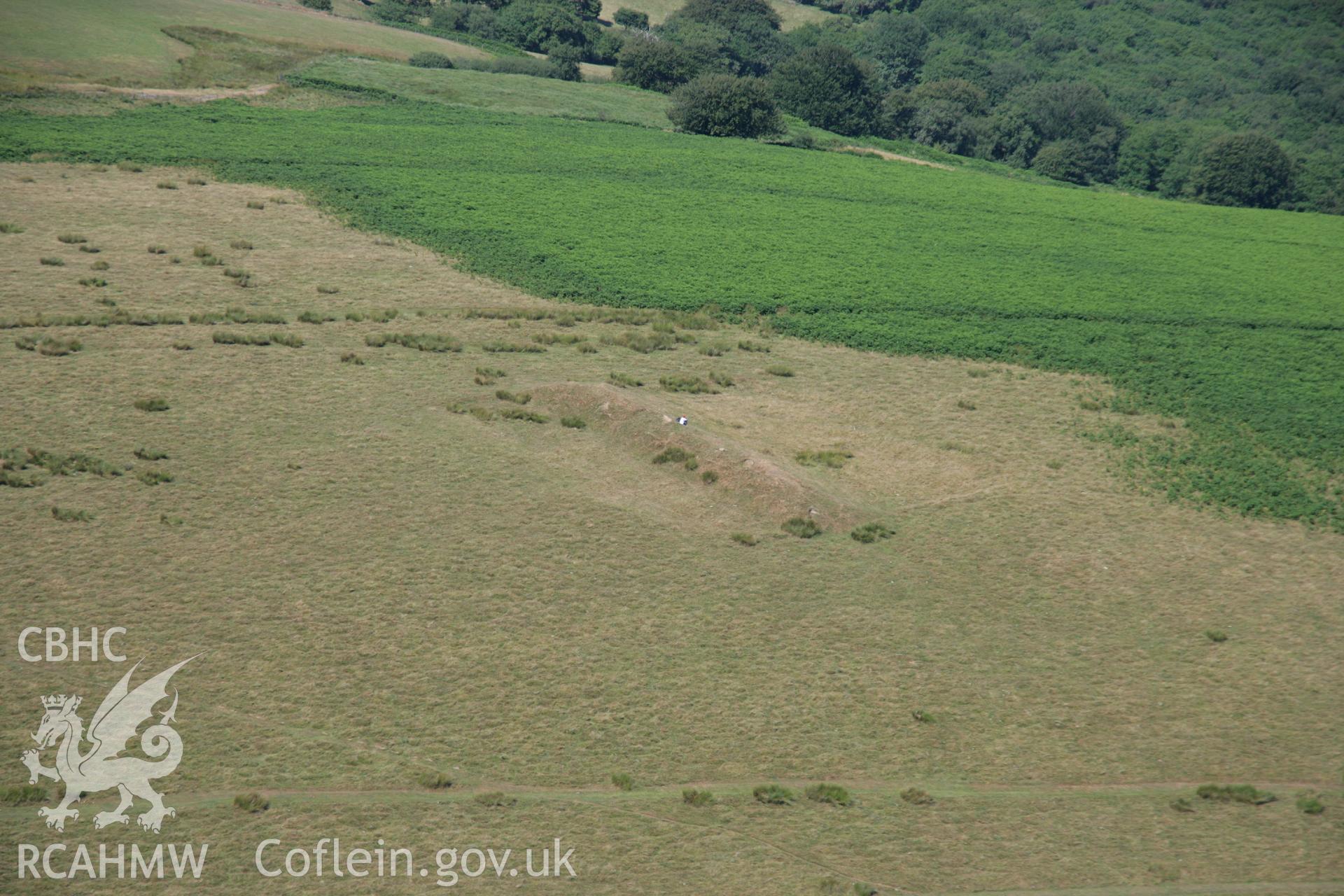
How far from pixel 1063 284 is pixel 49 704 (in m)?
56.7

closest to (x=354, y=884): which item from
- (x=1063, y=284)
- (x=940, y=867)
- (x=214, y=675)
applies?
(x=214, y=675)

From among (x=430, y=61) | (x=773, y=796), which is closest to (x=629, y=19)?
(x=430, y=61)

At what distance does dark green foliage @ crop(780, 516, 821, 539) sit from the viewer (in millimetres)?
35781

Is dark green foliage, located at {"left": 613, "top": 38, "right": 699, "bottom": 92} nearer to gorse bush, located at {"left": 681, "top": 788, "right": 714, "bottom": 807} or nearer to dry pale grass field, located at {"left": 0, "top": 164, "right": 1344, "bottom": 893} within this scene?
dry pale grass field, located at {"left": 0, "top": 164, "right": 1344, "bottom": 893}

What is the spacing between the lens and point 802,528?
3591 cm

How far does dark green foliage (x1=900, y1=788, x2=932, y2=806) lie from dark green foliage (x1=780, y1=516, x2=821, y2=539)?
38.2 ft

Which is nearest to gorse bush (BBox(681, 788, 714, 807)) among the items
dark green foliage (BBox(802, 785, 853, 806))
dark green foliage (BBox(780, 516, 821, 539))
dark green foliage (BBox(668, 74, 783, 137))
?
dark green foliage (BBox(802, 785, 853, 806))

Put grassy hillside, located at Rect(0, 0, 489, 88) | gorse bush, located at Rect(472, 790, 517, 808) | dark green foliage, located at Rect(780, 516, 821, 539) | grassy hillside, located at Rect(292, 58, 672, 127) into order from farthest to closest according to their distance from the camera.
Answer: grassy hillside, located at Rect(292, 58, 672, 127), grassy hillside, located at Rect(0, 0, 489, 88), dark green foliage, located at Rect(780, 516, 821, 539), gorse bush, located at Rect(472, 790, 517, 808)

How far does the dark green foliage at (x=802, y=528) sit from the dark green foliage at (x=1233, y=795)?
43.2ft

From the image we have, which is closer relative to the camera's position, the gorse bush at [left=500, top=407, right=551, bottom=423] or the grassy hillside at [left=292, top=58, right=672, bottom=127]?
the gorse bush at [left=500, top=407, right=551, bottom=423]

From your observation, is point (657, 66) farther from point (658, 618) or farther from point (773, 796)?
point (773, 796)

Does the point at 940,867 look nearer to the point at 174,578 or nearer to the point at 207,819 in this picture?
the point at 207,819

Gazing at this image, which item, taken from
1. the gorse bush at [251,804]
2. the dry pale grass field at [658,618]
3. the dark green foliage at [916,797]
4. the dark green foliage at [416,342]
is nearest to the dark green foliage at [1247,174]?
the dry pale grass field at [658,618]

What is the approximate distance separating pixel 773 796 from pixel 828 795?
Answer: 1.18m
